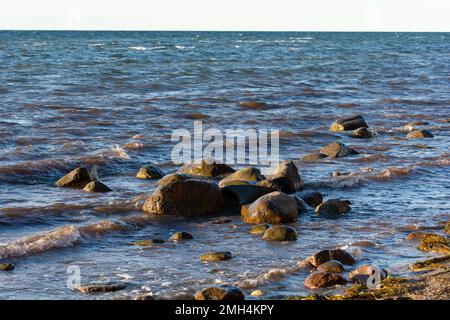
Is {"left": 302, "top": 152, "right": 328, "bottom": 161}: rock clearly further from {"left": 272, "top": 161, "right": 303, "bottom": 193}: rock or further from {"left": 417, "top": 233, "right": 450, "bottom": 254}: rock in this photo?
{"left": 417, "top": 233, "right": 450, "bottom": 254}: rock

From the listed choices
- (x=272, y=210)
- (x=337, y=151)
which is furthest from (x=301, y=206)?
(x=337, y=151)

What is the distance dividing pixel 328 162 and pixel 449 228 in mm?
4524

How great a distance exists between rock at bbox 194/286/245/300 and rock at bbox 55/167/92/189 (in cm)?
496

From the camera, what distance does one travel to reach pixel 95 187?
10695mm

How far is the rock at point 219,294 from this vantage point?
629cm

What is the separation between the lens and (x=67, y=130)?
16203 millimetres

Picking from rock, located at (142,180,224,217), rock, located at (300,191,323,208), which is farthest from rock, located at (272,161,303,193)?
rock, located at (142,180,224,217)

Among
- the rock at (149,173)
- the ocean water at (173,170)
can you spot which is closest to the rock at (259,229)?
the ocean water at (173,170)

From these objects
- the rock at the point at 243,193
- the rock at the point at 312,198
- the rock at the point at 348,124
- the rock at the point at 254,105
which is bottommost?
the rock at the point at 254,105

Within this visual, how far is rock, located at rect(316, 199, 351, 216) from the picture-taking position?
958 cm

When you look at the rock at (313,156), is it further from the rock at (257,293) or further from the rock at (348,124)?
the rock at (257,293)

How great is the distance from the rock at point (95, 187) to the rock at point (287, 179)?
2.34 m

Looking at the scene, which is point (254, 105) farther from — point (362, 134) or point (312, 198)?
point (312, 198)

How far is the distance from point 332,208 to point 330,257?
2.11 meters
